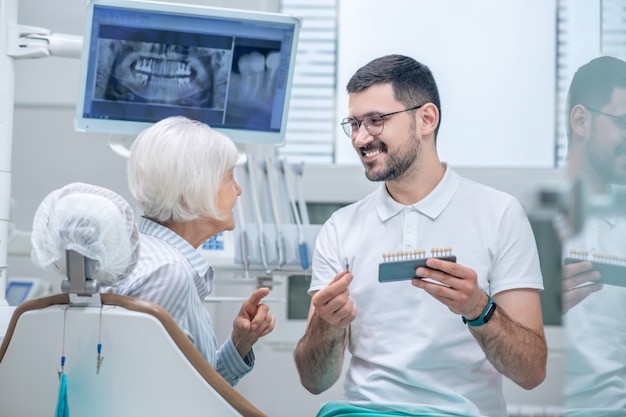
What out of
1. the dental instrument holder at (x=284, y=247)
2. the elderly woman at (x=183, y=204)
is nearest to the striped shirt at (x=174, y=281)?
the elderly woman at (x=183, y=204)

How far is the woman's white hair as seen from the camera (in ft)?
5.31

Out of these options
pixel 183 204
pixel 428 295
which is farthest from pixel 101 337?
pixel 428 295

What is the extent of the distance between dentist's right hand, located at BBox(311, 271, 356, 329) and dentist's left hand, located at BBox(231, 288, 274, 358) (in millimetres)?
171

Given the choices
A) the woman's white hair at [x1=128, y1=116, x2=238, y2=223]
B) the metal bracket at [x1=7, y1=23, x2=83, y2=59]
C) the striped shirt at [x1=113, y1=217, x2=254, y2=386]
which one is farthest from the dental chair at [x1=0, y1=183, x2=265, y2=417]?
the metal bracket at [x1=7, y1=23, x2=83, y2=59]

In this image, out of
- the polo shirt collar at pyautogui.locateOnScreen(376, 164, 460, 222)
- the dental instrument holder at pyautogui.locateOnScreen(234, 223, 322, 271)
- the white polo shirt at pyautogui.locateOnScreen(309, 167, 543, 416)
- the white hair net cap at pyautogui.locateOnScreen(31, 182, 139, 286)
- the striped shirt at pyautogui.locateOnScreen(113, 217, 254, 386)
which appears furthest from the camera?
the dental instrument holder at pyautogui.locateOnScreen(234, 223, 322, 271)

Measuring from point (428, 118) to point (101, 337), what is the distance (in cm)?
101

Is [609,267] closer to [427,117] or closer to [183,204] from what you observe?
[183,204]

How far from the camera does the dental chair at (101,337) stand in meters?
1.30

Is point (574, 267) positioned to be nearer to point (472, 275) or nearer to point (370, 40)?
point (472, 275)

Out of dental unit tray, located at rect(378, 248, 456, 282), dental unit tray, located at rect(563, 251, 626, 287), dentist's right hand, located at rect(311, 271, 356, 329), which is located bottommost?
dentist's right hand, located at rect(311, 271, 356, 329)

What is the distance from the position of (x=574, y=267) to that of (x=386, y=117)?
1213 millimetres

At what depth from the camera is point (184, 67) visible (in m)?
2.39

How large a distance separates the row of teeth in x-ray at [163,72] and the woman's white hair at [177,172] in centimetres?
75

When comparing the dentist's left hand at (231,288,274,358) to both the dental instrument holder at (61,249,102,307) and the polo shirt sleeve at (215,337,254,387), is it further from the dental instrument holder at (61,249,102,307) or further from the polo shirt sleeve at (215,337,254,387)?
the dental instrument holder at (61,249,102,307)
